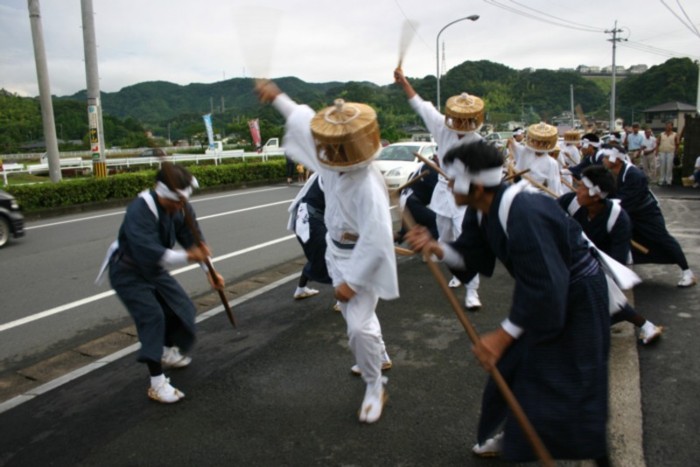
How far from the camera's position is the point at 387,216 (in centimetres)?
319

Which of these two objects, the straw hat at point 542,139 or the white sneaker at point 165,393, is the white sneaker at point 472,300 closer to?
the straw hat at point 542,139

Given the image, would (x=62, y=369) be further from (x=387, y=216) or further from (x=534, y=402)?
(x=534, y=402)

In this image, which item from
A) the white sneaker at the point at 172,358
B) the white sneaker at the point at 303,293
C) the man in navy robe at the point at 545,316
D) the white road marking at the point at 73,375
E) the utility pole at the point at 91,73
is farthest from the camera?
the utility pole at the point at 91,73

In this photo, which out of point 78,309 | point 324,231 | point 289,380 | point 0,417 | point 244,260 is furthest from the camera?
point 244,260

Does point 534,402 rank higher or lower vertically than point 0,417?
higher

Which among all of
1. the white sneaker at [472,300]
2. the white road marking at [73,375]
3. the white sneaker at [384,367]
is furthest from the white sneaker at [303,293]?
the white sneaker at [384,367]

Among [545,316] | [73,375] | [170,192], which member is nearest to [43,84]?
[73,375]

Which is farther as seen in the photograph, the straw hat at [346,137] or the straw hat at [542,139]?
the straw hat at [542,139]

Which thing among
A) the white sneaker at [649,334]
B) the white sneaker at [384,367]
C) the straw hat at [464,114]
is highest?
the straw hat at [464,114]

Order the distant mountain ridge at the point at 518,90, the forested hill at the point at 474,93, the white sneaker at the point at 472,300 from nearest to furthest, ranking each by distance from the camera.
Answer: the white sneaker at the point at 472,300 < the distant mountain ridge at the point at 518,90 < the forested hill at the point at 474,93

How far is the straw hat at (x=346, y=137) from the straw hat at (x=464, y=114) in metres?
2.46

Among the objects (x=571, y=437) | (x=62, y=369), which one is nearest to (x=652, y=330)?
(x=571, y=437)

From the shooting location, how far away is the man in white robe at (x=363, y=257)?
125 inches

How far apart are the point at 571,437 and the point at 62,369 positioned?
4039 mm
